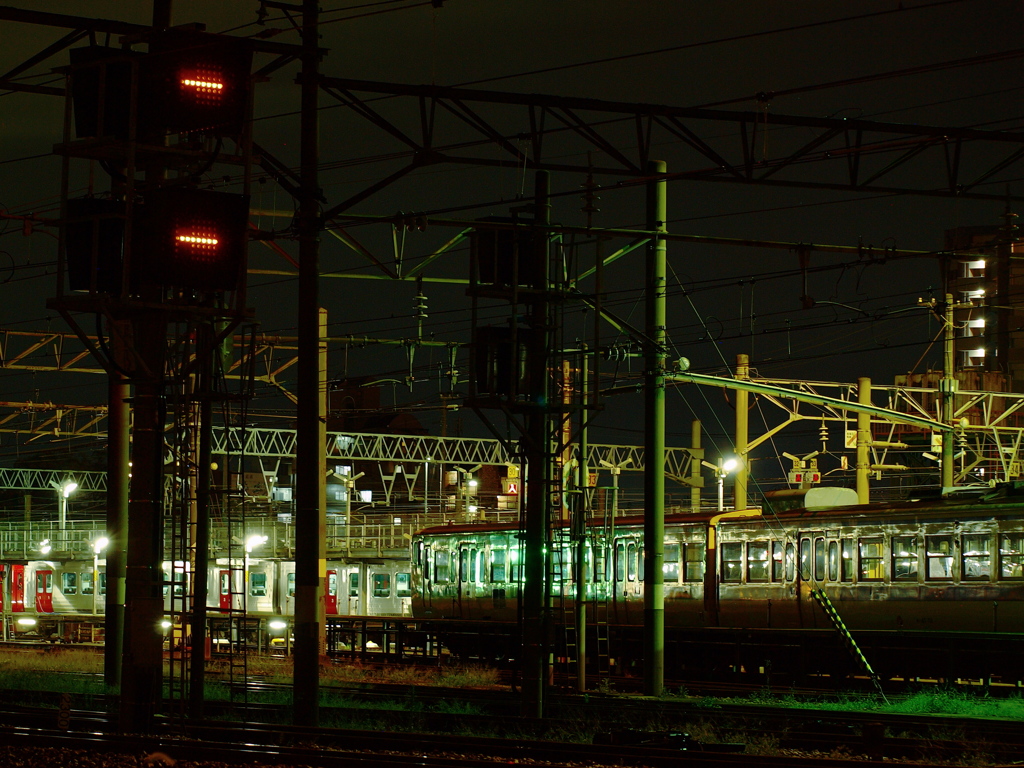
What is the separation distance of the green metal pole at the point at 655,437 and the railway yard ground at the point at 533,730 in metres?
0.88

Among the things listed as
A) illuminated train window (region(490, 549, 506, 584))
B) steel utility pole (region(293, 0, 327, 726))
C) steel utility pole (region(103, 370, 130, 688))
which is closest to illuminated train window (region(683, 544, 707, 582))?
illuminated train window (region(490, 549, 506, 584))

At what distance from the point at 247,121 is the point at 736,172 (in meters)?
7.15

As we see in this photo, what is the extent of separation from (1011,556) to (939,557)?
139 cm

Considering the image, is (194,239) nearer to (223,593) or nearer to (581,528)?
(581,528)

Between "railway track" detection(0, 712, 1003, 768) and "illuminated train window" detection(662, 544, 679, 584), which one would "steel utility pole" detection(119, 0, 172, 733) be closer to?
"railway track" detection(0, 712, 1003, 768)

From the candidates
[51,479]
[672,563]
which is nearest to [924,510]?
[672,563]

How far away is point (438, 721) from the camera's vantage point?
17562mm

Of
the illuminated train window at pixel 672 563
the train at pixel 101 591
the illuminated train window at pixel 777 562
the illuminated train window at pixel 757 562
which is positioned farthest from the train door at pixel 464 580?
the train at pixel 101 591

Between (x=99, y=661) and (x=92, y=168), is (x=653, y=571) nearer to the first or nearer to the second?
(x=92, y=168)

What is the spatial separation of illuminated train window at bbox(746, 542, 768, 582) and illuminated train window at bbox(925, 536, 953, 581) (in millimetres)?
3617

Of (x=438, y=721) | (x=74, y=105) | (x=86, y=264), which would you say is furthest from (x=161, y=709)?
(x=74, y=105)

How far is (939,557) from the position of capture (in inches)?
888

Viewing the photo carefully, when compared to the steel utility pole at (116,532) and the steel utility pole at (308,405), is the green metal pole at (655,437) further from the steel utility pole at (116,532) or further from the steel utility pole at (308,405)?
the steel utility pole at (116,532)

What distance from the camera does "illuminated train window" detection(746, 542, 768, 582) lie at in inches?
1005
